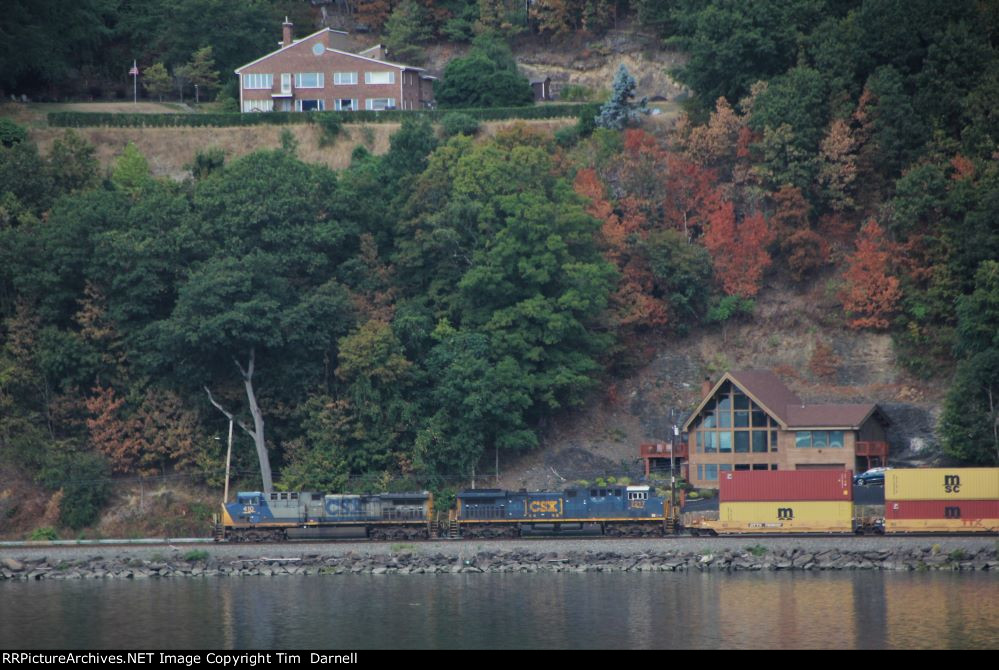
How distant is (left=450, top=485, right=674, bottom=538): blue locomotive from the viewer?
61469mm

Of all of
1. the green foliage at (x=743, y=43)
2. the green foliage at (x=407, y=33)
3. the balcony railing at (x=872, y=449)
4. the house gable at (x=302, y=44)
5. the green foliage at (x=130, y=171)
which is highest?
the green foliage at (x=407, y=33)

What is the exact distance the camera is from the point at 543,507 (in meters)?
62.1

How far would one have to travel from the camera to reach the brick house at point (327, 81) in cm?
9412

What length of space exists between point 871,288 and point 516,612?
33414mm

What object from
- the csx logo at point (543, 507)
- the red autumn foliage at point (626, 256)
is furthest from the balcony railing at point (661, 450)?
the csx logo at point (543, 507)

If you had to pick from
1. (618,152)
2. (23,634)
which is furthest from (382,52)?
(23,634)

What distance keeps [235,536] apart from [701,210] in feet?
102

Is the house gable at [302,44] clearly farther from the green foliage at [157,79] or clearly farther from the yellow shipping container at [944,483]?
the yellow shipping container at [944,483]

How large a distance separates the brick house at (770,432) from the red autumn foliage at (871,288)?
646 centimetres

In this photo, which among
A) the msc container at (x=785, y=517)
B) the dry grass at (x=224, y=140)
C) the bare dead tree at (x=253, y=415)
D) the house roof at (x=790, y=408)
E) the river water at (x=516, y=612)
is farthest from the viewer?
the dry grass at (x=224, y=140)

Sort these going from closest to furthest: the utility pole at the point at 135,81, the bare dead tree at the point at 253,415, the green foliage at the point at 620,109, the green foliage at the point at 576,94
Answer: the bare dead tree at the point at 253,415 < the green foliage at the point at 620,109 < the green foliage at the point at 576,94 < the utility pole at the point at 135,81

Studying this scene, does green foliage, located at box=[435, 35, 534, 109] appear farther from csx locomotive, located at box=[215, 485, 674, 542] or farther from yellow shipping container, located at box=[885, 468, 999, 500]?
yellow shipping container, located at box=[885, 468, 999, 500]

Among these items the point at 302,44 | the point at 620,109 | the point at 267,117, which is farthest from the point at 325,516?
the point at 302,44

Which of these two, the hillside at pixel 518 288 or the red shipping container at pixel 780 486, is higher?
the hillside at pixel 518 288
